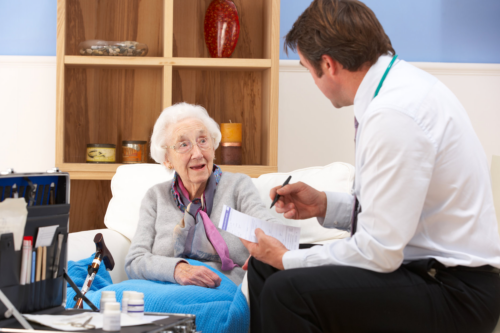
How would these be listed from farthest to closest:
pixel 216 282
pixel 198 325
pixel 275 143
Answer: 1. pixel 275 143
2. pixel 216 282
3. pixel 198 325

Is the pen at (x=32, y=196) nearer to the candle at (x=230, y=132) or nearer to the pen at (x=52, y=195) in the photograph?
the pen at (x=52, y=195)

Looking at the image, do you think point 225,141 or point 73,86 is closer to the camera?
point 225,141

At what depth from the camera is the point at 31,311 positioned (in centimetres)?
99

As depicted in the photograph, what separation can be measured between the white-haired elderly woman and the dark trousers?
0.64m

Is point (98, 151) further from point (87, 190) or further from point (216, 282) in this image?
point (216, 282)

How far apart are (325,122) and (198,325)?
1.74m

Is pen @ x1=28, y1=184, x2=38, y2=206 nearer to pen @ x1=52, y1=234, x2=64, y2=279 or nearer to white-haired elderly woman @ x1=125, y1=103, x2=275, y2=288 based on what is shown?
pen @ x1=52, y1=234, x2=64, y2=279

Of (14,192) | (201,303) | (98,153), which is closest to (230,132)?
(98,153)

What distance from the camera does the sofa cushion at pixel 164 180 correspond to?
2.03 metres

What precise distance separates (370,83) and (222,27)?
59.0 inches

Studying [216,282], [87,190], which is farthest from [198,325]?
[87,190]

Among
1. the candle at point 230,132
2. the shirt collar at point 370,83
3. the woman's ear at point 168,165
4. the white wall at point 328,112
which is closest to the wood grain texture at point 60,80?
the woman's ear at point 168,165

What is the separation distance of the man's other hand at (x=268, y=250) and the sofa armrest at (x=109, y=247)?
2.86 ft

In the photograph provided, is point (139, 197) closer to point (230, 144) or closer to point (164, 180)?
point (164, 180)
